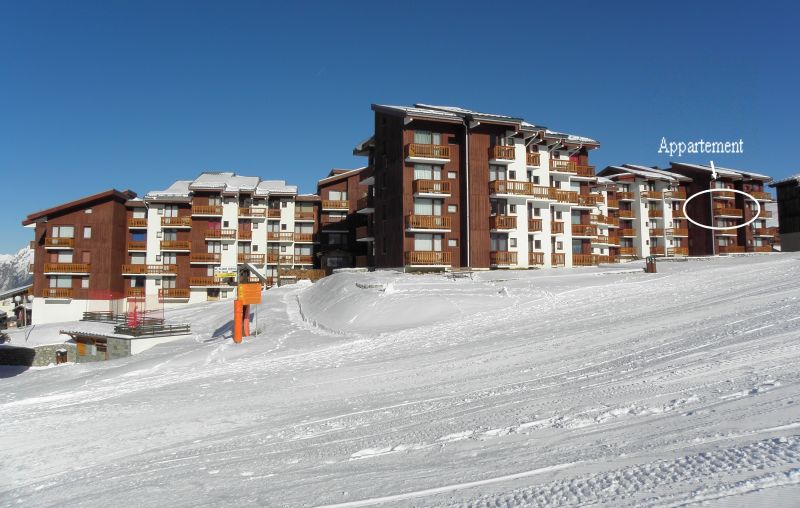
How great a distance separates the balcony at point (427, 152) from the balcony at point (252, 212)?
2588 centimetres

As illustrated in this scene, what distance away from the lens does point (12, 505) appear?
25.4 ft

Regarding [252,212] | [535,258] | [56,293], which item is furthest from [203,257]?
[535,258]

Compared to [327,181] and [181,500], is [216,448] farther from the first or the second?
[327,181]

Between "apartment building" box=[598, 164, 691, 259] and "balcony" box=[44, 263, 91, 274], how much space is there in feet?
205

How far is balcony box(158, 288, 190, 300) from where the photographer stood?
56.2 m

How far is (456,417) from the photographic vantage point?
32.6ft

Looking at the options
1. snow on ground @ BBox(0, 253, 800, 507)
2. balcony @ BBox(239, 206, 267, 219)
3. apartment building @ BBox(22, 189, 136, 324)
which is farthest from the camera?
balcony @ BBox(239, 206, 267, 219)

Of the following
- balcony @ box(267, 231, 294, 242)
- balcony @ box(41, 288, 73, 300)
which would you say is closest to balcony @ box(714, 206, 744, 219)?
balcony @ box(267, 231, 294, 242)

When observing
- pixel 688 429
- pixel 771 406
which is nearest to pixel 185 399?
pixel 688 429

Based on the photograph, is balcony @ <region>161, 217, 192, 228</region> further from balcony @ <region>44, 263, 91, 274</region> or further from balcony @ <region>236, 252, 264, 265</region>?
balcony @ <region>44, 263, 91, 274</region>

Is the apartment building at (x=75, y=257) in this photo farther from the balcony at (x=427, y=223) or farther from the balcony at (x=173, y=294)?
the balcony at (x=427, y=223)

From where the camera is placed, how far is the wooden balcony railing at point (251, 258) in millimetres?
59781

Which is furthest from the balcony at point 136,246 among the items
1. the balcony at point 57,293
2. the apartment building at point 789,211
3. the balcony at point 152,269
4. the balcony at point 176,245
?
the apartment building at point 789,211

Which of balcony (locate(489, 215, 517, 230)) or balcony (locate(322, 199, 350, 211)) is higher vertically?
balcony (locate(322, 199, 350, 211))
